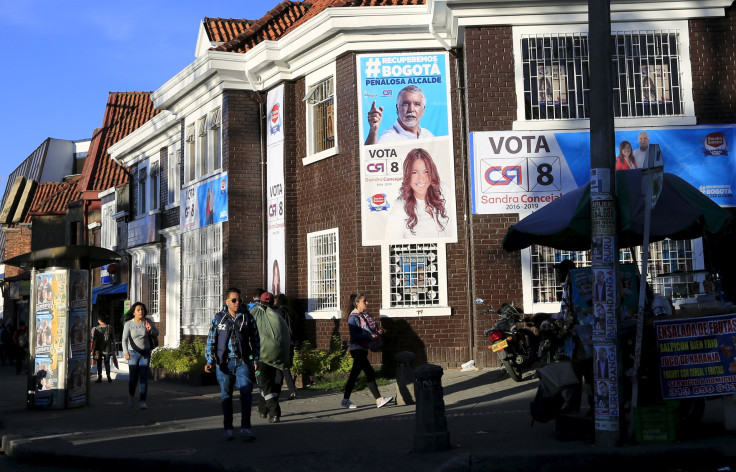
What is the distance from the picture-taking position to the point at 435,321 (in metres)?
16.1

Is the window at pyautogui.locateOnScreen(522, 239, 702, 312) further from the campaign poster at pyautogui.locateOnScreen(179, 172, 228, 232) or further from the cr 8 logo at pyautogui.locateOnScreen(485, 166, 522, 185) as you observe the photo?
the campaign poster at pyautogui.locateOnScreen(179, 172, 228, 232)

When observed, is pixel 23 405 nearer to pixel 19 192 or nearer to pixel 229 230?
pixel 229 230

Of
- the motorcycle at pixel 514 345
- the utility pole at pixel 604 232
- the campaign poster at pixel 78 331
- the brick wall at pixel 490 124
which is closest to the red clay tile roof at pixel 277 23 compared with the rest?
the brick wall at pixel 490 124

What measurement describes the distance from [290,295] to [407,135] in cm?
460

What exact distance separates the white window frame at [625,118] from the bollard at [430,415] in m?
7.94

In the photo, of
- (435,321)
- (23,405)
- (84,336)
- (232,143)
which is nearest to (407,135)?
(435,321)

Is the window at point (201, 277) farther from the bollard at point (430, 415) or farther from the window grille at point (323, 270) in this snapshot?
the bollard at point (430, 415)

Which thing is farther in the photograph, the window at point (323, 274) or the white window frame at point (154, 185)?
the white window frame at point (154, 185)

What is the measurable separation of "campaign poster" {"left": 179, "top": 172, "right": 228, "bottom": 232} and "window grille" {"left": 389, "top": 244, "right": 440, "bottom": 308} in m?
5.33

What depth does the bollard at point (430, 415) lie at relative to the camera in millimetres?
8320

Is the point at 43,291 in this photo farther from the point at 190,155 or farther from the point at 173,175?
the point at 173,175

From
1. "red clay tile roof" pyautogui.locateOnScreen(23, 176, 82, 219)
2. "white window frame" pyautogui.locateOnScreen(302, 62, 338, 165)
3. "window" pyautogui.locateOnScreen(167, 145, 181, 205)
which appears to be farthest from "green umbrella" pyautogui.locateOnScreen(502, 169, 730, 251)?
"red clay tile roof" pyautogui.locateOnScreen(23, 176, 82, 219)

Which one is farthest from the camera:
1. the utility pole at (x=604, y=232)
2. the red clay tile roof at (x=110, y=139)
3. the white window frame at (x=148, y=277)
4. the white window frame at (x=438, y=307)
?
the red clay tile roof at (x=110, y=139)

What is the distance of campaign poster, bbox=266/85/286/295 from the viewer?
18.9 m
